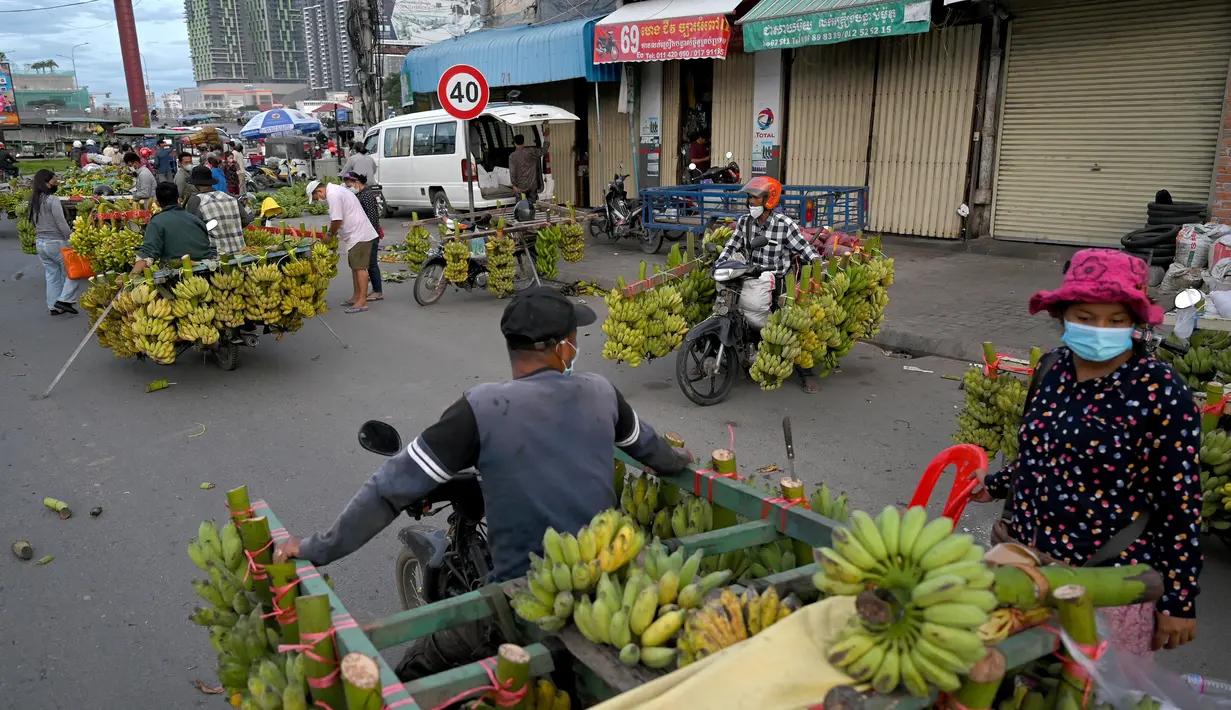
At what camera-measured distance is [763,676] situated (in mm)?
1651

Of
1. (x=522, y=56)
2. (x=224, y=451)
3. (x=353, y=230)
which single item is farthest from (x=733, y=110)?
(x=224, y=451)

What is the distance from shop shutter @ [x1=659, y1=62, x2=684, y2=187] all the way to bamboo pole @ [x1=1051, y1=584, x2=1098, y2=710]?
15.6 metres

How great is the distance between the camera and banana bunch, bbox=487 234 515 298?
405 inches

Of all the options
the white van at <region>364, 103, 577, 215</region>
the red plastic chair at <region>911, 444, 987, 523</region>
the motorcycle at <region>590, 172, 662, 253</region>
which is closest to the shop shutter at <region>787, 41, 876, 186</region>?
the motorcycle at <region>590, 172, 662, 253</region>

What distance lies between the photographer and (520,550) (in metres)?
2.49

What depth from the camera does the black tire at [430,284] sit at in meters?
10.5

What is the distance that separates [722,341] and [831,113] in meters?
8.89

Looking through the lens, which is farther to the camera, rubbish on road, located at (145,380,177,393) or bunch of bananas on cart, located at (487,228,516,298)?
bunch of bananas on cart, located at (487,228,516,298)

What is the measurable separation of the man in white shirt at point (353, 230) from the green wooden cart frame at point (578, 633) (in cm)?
794

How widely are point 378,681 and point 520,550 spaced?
2.68 feet

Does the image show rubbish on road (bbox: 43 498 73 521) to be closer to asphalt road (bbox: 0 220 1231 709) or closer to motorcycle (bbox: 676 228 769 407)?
asphalt road (bbox: 0 220 1231 709)

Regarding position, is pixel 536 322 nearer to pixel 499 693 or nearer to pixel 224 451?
pixel 499 693

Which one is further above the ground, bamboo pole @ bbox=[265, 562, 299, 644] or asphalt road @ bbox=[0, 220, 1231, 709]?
bamboo pole @ bbox=[265, 562, 299, 644]

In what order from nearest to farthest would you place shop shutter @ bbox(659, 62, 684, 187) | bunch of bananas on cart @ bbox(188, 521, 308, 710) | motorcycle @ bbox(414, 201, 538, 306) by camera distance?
bunch of bananas on cart @ bbox(188, 521, 308, 710)
motorcycle @ bbox(414, 201, 538, 306)
shop shutter @ bbox(659, 62, 684, 187)
